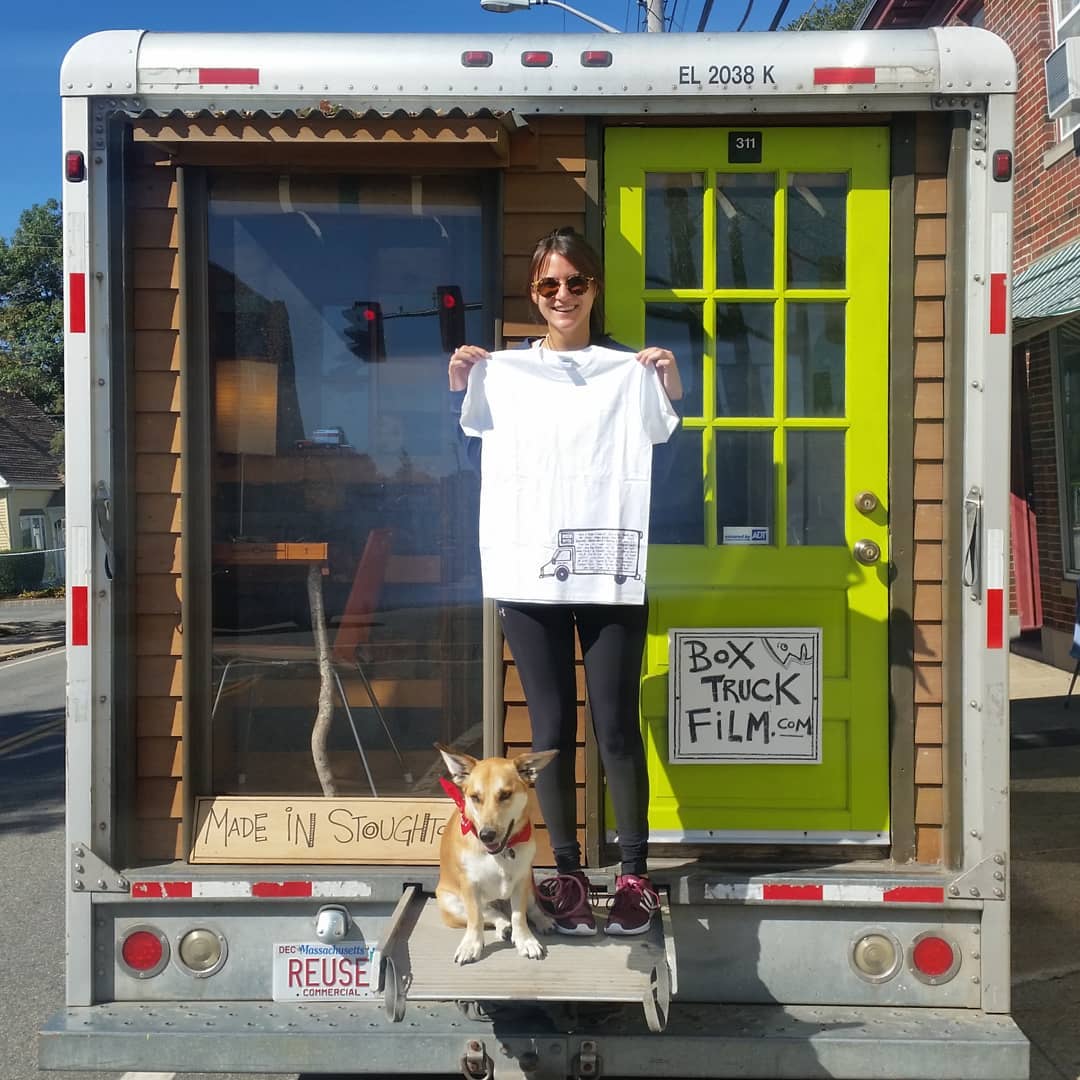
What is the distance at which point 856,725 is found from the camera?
3502 millimetres

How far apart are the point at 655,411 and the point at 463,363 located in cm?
53

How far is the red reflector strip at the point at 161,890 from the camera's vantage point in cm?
327

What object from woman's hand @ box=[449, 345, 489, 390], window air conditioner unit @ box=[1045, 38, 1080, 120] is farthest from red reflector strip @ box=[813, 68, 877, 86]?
window air conditioner unit @ box=[1045, 38, 1080, 120]

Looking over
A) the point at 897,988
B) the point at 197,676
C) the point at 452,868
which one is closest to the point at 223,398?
→ the point at 197,676

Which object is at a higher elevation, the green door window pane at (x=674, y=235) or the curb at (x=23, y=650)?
the green door window pane at (x=674, y=235)

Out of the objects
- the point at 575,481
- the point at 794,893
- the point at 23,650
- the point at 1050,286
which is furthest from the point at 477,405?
the point at 23,650

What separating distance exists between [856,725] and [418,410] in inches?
62.7

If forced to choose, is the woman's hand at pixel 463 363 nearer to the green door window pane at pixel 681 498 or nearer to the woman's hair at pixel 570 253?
the woman's hair at pixel 570 253

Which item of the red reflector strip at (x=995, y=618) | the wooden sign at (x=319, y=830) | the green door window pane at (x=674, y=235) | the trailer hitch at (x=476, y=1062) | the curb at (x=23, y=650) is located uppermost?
the green door window pane at (x=674, y=235)

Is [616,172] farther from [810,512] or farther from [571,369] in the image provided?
[810,512]

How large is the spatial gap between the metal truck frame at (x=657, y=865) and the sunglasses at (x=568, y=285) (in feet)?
1.43

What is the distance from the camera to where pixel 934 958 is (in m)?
3.19

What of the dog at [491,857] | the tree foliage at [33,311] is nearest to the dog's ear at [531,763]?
the dog at [491,857]

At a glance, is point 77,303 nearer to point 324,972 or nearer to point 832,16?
point 324,972
